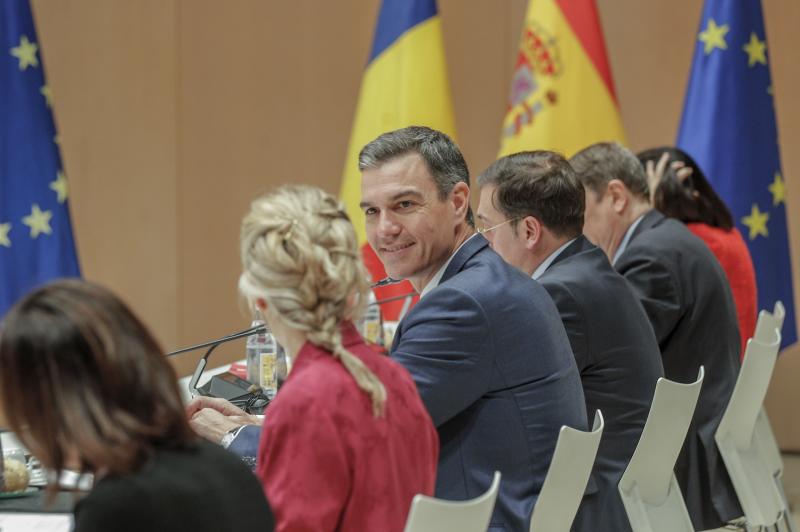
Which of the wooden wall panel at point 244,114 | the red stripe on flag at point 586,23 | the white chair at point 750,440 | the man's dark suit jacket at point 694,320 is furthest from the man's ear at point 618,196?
the wooden wall panel at point 244,114

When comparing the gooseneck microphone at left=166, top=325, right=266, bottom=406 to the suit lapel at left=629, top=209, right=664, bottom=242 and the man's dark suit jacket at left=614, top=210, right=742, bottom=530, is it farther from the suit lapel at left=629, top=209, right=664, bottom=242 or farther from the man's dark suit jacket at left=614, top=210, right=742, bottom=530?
the suit lapel at left=629, top=209, right=664, bottom=242

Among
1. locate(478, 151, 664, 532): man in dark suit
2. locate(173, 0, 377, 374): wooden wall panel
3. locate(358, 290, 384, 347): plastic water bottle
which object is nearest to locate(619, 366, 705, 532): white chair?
locate(478, 151, 664, 532): man in dark suit

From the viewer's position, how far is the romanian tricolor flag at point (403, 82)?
5.44 m

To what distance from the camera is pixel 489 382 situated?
2129 mm

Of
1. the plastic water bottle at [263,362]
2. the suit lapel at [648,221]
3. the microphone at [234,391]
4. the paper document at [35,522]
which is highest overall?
the suit lapel at [648,221]

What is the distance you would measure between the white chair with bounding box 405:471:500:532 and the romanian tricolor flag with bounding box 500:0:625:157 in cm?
393

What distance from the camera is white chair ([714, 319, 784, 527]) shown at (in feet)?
10.3

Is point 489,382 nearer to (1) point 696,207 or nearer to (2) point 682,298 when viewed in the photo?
(2) point 682,298

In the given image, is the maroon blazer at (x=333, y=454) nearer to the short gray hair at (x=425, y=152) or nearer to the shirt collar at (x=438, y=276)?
the shirt collar at (x=438, y=276)

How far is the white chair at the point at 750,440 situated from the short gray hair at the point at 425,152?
1117mm

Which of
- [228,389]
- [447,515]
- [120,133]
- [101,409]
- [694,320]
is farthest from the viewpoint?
[120,133]

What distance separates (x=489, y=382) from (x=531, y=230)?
28.3 inches

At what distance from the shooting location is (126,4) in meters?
5.79

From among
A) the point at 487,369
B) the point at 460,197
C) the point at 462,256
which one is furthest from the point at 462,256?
the point at 487,369
